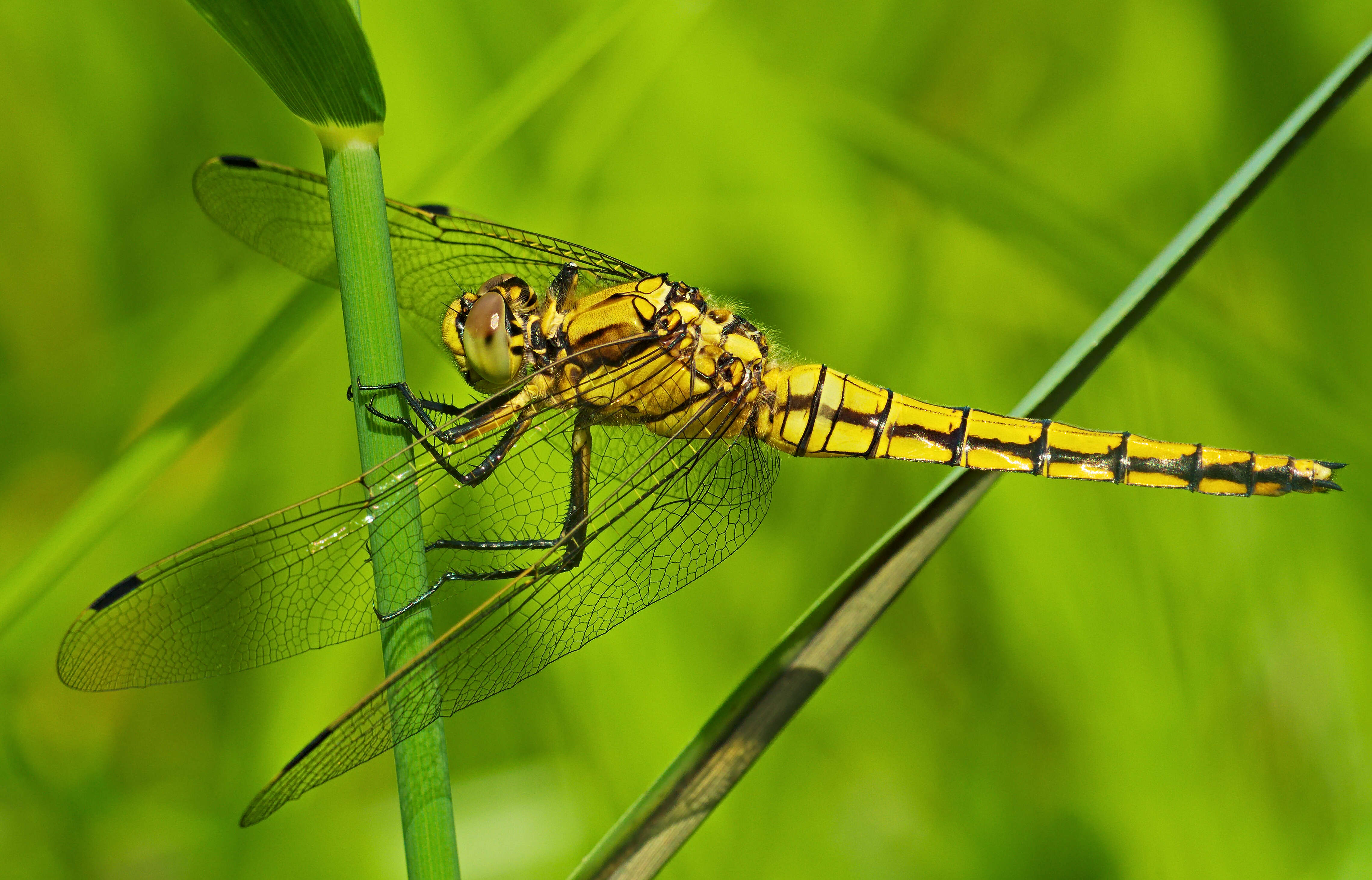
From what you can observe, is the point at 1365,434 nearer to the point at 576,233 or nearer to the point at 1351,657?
the point at 1351,657

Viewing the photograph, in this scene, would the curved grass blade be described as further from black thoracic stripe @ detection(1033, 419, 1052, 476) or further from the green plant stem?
the green plant stem

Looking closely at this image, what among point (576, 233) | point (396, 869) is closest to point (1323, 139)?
point (576, 233)

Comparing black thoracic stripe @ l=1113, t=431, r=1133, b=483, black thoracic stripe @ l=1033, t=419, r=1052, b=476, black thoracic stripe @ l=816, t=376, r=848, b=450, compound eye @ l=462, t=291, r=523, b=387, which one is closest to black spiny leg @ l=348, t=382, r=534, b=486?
compound eye @ l=462, t=291, r=523, b=387

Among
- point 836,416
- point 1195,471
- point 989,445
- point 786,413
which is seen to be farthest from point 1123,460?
point 786,413

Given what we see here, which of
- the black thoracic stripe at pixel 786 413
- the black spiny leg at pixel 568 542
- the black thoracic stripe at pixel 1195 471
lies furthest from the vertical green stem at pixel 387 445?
the black thoracic stripe at pixel 1195 471

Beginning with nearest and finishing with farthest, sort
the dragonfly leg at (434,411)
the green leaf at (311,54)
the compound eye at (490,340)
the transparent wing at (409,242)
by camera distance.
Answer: the green leaf at (311,54), the dragonfly leg at (434,411), the compound eye at (490,340), the transparent wing at (409,242)

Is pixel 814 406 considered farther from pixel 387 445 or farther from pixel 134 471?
pixel 134 471

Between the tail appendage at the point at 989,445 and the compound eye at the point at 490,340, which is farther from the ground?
the tail appendage at the point at 989,445

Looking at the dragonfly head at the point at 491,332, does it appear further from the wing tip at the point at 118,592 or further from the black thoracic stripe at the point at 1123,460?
the black thoracic stripe at the point at 1123,460
